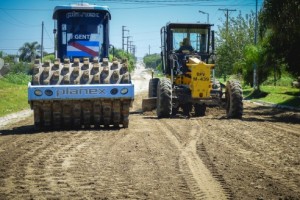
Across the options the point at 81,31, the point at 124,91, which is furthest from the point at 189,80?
the point at 124,91

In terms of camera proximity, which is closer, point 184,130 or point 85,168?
point 85,168

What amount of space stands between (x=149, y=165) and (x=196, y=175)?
2.87 feet

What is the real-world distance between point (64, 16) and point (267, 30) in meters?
11.6

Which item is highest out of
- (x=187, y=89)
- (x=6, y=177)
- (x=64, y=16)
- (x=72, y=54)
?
(x=64, y=16)

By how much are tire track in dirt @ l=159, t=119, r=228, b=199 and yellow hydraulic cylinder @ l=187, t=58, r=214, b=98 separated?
210 inches

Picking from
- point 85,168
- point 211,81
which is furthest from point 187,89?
point 85,168

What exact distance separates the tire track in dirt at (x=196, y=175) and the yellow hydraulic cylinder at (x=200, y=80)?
17.5 ft

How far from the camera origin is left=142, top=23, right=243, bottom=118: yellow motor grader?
14117 millimetres

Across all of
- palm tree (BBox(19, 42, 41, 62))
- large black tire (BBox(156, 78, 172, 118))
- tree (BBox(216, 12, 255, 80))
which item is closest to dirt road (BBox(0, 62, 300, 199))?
large black tire (BBox(156, 78, 172, 118))

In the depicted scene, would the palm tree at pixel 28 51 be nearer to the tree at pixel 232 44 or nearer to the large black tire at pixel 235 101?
the tree at pixel 232 44

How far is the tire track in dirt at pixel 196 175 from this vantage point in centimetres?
516

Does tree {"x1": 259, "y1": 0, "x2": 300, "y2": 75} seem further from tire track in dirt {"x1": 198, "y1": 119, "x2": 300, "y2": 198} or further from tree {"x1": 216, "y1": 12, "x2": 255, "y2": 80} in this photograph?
tree {"x1": 216, "y1": 12, "x2": 255, "y2": 80}

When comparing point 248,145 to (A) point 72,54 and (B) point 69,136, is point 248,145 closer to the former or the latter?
(B) point 69,136

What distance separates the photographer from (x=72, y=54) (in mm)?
11906
